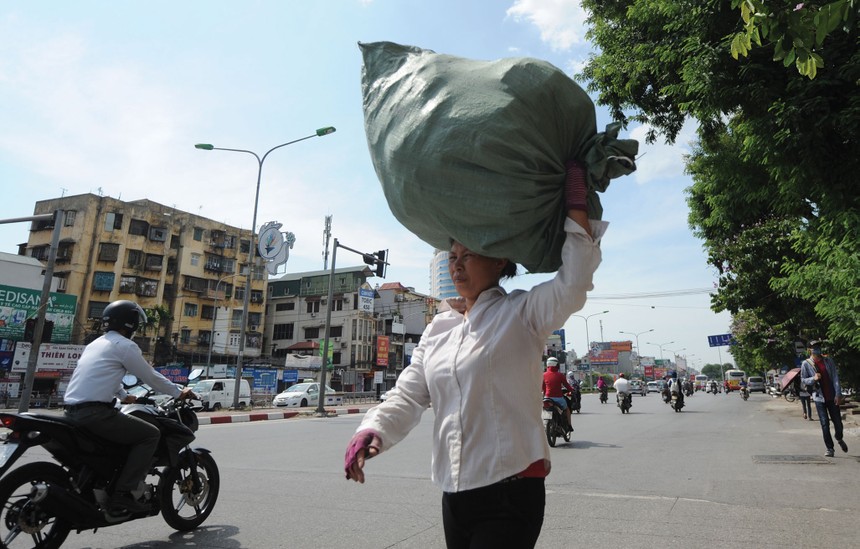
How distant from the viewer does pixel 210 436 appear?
36.9ft

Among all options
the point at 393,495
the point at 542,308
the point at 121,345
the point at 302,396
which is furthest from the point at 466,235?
the point at 302,396

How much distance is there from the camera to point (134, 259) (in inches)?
1677

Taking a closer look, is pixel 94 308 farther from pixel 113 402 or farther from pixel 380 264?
pixel 113 402

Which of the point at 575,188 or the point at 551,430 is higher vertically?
the point at 575,188

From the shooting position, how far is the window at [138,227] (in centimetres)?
4247

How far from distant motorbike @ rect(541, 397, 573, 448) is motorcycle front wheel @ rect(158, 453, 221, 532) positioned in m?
5.99

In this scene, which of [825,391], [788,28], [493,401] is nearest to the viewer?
[493,401]

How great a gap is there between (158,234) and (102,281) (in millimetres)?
5773

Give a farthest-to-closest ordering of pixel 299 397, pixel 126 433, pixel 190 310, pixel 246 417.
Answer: pixel 190 310 < pixel 299 397 < pixel 246 417 < pixel 126 433

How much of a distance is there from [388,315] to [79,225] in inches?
1158

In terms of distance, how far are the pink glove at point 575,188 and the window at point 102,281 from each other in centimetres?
4592

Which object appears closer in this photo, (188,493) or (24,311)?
(188,493)

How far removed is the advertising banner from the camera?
50.4 meters

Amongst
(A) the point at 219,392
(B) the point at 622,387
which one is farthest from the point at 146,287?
(B) the point at 622,387
